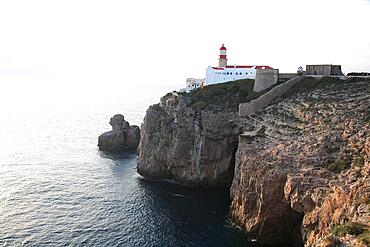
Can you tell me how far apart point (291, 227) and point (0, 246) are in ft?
108

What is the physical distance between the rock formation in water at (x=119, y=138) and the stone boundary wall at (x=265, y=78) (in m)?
35.3

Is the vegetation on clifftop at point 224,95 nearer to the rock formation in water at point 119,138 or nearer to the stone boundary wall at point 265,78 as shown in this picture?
the stone boundary wall at point 265,78

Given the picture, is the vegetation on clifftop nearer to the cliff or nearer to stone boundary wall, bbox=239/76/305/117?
the cliff

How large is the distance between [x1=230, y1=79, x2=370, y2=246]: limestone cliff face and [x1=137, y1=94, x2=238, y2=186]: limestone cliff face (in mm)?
8113

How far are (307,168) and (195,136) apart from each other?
99.3 ft

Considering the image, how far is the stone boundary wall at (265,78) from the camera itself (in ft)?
241

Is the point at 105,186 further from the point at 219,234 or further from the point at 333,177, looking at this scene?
the point at 333,177

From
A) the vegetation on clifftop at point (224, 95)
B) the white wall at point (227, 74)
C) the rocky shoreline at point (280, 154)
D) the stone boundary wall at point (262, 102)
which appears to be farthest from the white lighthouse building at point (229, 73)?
the stone boundary wall at point (262, 102)

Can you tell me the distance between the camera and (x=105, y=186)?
67.2 metres

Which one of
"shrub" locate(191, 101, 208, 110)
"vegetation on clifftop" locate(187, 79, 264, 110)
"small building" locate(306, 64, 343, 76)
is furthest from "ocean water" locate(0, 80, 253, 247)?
"small building" locate(306, 64, 343, 76)

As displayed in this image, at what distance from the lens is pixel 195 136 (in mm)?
70312

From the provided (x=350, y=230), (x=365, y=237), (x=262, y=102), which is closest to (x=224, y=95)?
(x=262, y=102)

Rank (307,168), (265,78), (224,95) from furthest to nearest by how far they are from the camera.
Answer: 1. (224,95)
2. (265,78)
3. (307,168)

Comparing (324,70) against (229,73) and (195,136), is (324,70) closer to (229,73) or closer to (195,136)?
(229,73)
